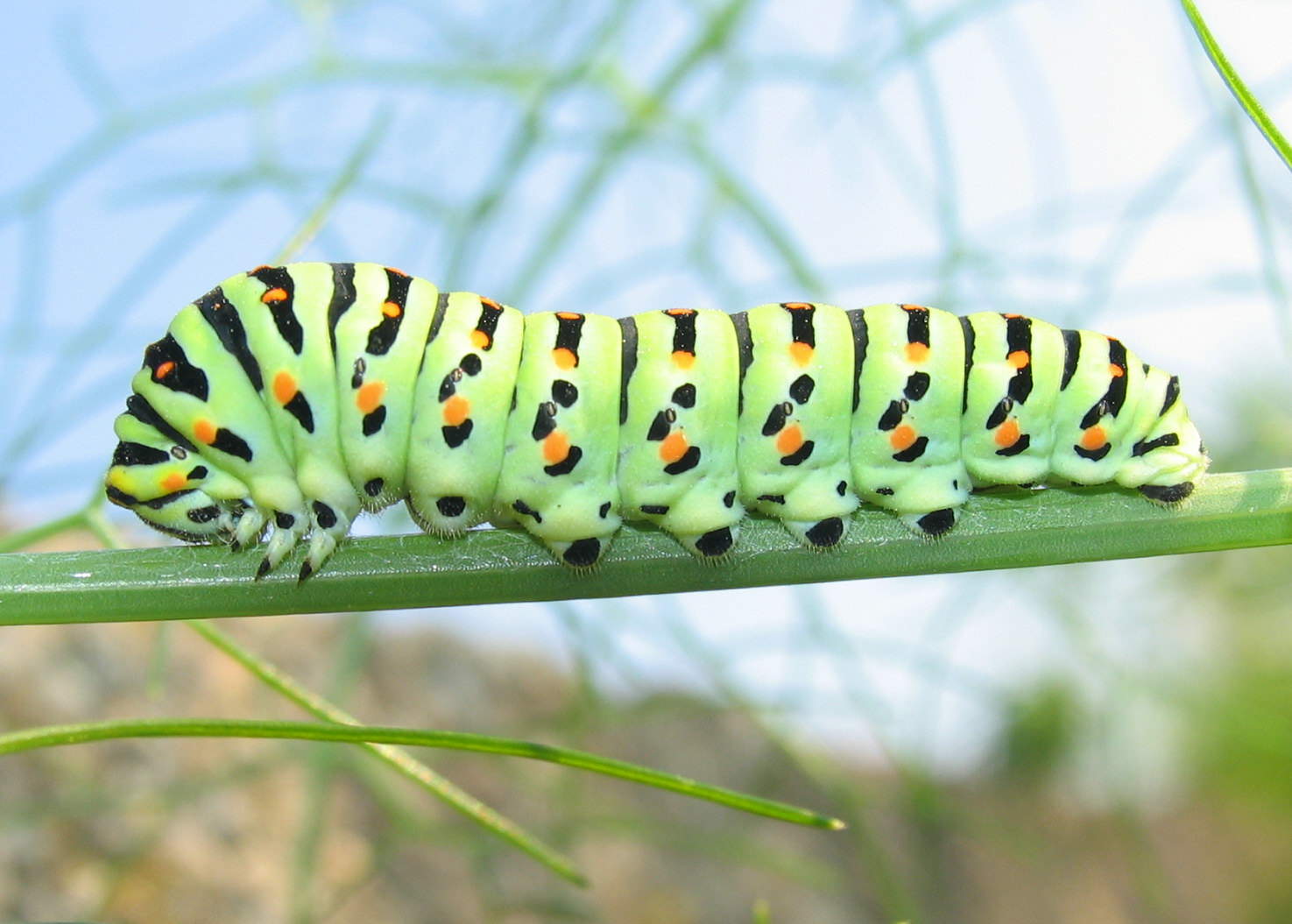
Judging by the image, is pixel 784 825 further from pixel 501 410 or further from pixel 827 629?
pixel 501 410

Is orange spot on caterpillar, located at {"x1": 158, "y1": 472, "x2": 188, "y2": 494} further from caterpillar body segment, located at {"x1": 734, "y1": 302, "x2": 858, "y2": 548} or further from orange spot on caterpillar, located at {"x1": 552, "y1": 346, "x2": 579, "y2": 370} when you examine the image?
caterpillar body segment, located at {"x1": 734, "y1": 302, "x2": 858, "y2": 548}

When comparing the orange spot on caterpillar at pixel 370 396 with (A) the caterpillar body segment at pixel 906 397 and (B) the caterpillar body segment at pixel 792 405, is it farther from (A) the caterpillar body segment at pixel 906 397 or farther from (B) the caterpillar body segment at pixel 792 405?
(A) the caterpillar body segment at pixel 906 397

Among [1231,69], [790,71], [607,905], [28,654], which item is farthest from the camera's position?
[607,905]

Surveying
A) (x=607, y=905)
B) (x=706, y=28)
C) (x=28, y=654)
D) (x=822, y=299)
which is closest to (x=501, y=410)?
(x=822, y=299)

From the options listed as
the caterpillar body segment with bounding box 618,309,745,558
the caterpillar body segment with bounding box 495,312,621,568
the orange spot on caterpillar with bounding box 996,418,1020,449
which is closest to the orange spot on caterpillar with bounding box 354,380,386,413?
the caterpillar body segment with bounding box 495,312,621,568

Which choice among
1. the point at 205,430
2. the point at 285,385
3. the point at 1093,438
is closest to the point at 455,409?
the point at 285,385

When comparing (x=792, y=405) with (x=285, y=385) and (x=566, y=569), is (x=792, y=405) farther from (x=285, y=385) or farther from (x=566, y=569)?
(x=285, y=385)
